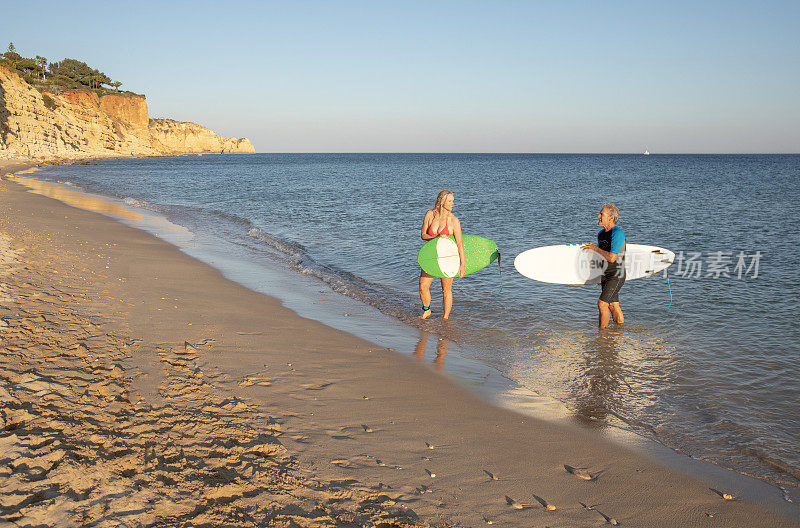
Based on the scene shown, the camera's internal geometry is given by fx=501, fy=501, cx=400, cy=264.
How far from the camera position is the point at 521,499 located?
3268 mm

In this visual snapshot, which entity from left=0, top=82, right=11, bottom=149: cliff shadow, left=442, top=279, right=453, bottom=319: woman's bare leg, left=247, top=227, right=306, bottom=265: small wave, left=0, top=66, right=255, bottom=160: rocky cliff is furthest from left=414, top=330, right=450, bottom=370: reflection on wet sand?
left=0, top=82, right=11, bottom=149: cliff shadow

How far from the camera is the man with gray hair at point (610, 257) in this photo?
6.95 metres

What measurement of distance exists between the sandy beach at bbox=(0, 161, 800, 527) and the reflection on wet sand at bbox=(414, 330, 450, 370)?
0.28 m

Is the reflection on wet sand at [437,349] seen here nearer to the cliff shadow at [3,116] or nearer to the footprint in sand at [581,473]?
the footprint in sand at [581,473]

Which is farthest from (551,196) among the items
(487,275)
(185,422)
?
(185,422)

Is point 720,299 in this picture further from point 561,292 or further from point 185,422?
point 185,422

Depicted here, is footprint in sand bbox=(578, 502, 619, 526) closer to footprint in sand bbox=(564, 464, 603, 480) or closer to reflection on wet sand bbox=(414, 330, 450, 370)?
footprint in sand bbox=(564, 464, 603, 480)

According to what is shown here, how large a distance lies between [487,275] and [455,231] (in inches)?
147

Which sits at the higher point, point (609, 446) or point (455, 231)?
point (455, 231)

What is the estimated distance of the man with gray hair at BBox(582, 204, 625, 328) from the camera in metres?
6.95

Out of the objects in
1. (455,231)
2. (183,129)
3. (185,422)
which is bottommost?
(185,422)

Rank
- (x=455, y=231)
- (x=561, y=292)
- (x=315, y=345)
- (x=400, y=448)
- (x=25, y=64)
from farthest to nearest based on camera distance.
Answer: (x=25, y=64) < (x=561, y=292) < (x=455, y=231) < (x=315, y=345) < (x=400, y=448)

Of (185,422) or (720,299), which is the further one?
(720,299)

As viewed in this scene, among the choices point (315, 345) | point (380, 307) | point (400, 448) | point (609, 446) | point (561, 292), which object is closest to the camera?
point (400, 448)
